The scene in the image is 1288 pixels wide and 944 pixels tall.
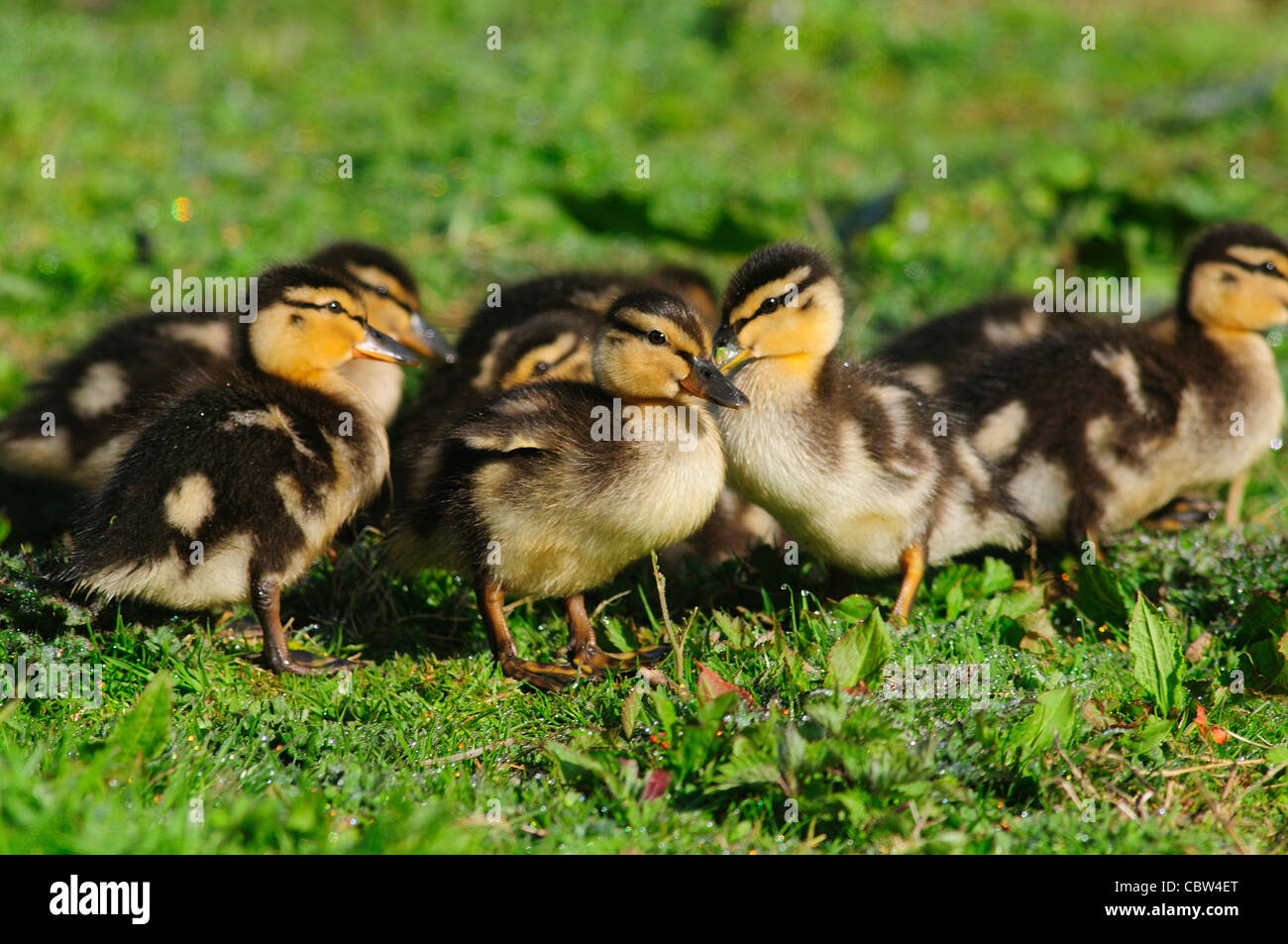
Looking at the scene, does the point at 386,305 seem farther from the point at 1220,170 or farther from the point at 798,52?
the point at 798,52

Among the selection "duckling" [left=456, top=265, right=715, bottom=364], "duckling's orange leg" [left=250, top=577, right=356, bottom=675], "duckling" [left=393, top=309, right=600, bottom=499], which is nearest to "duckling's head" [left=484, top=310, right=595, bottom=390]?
"duckling" [left=393, top=309, right=600, bottom=499]

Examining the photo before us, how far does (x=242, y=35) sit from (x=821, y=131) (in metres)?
4.41

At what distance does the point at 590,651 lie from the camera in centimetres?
379

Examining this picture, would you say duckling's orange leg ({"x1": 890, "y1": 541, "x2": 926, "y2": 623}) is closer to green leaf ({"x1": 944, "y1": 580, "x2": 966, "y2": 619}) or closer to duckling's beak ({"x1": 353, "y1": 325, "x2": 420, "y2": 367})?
green leaf ({"x1": 944, "y1": 580, "x2": 966, "y2": 619})

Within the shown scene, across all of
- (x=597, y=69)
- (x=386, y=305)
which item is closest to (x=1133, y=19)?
(x=597, y=69)

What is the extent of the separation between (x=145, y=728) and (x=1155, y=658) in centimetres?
252

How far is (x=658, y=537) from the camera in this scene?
3.55 m

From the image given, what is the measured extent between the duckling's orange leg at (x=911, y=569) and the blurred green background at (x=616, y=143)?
7.20 ft

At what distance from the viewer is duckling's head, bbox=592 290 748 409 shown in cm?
356

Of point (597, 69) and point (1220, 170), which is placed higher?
point (597, 69)

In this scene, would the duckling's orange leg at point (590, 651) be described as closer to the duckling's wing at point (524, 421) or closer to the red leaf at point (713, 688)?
Answer: the red leaf at point (713, 688)

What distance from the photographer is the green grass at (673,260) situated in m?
2.92

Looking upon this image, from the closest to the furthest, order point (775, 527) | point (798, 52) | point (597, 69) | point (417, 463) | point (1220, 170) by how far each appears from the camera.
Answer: point (417, 463)
point (775, 527)
point (1220, 170)
point (597, 69)
point (798, 52)

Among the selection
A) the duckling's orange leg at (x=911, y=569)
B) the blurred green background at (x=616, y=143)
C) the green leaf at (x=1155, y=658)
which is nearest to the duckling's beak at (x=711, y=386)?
the duckling's orange leg at (x=911, y=569)
